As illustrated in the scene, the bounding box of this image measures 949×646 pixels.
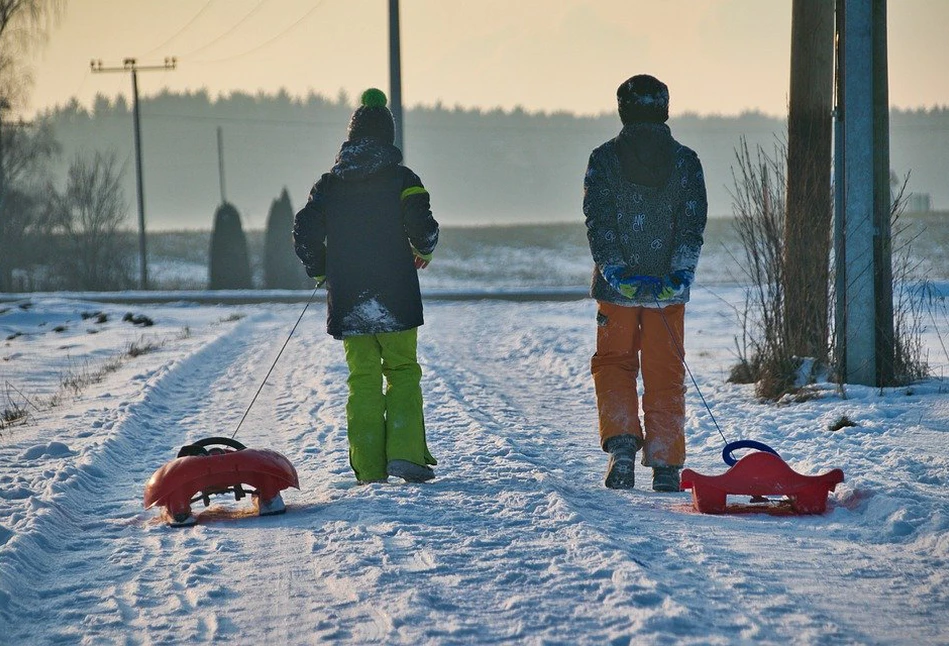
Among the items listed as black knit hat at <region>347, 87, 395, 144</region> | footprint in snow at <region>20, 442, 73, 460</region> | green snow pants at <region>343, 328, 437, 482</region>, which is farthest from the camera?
footprint in snow at <region>20, 442, 73, 460</region>

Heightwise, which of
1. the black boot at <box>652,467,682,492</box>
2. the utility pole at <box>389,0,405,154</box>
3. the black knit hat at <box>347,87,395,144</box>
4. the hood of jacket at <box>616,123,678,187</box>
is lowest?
the black boot at <box>652,467,682,492</box>

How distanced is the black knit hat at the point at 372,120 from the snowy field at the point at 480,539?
1.79m

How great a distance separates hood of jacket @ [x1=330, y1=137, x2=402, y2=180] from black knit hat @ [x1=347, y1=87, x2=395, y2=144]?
40 millimetres

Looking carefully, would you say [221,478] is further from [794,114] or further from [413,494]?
[794,114]

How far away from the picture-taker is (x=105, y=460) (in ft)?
23.5

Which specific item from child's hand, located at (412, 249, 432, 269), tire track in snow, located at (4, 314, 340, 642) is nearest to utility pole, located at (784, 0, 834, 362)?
child's hand, located at (412, 249, 432, 269)

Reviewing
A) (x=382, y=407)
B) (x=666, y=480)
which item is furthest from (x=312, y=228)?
(x=666, y=480)

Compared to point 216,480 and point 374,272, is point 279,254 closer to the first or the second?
point 374,272

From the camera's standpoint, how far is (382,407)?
6.32 meters

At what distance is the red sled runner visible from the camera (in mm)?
5375

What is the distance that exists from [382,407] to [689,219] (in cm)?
181

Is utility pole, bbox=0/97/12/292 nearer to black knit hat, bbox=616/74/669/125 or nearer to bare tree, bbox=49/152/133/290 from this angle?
bare tree, bbox=49/152/133/290

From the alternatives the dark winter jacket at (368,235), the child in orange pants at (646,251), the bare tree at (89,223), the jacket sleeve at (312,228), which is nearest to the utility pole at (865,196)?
the child in orange pants at (646,251)

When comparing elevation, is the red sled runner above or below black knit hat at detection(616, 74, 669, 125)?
below
